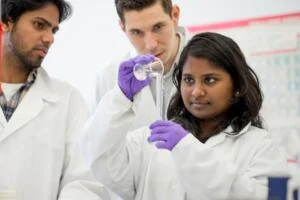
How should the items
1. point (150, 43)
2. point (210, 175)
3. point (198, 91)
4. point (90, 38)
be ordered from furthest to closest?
point (90, 38) → point (150, 43) → point (198, 91) → point (210, 175)

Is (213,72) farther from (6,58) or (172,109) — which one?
(6,58)

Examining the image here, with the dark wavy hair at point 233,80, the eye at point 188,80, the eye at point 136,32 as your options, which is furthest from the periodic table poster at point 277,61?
the eye at point 188,80

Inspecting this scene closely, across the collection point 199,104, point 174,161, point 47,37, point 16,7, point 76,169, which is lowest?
point 76,169

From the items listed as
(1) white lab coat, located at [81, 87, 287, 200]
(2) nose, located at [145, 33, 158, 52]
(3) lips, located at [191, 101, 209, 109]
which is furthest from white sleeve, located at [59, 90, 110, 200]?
(3) lips, located at [191, 101, 209, 109]

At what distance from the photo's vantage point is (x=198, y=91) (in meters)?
1.21

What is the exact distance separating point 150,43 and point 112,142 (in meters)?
0.59

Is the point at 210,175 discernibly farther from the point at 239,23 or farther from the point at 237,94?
the point at 239,23

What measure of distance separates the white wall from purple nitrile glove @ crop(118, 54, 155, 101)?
1045mm

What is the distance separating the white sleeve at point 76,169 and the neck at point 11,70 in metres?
0.19

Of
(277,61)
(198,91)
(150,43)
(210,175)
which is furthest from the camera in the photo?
(277,61)

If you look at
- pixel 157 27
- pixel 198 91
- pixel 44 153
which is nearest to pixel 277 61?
pixel 157 27

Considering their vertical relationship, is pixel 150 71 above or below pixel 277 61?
above

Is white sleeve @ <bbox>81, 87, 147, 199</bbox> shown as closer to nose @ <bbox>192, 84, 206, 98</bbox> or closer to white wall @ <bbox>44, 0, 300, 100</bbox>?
nose @ <bbox>192, 84, 206, 98</bbox>

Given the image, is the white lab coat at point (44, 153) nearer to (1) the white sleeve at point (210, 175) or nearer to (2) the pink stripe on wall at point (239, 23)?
(1) the white sleeve at point (210, 175)
